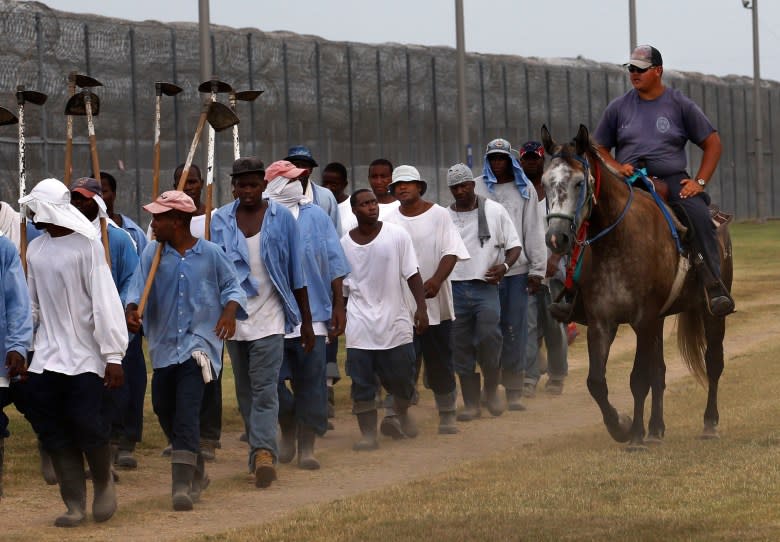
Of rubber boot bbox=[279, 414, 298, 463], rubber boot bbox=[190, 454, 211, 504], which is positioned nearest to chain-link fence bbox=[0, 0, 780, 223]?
rubber boot bbox=[279, 414, 298, 463]

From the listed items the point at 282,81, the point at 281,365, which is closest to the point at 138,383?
the point at 281,365

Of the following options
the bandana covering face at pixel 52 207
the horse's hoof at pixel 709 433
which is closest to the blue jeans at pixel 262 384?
the bandana covering face at pixel 52 207

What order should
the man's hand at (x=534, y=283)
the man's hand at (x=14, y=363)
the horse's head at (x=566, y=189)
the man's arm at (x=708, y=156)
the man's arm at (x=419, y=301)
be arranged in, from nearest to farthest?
the man's hand at (x=14, y=363)
the horse's head at (x=566, y=189)
the man's arm at (x=708, y=156)
the man's arm at (x=419, y=301)
the man's hand at (x=534, y=283)

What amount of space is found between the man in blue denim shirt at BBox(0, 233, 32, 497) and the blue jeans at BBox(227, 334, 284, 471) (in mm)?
2102

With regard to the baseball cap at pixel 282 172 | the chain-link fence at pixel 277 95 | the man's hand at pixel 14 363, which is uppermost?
the chain-link fence at pixel 277 95

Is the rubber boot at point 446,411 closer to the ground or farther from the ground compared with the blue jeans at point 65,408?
closer to the ground

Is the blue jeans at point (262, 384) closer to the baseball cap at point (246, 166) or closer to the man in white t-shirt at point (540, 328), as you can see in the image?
the baseball cap at point (246, 166)

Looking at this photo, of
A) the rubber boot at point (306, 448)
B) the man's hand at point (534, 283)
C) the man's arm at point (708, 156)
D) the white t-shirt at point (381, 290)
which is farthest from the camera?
the man's hand at point (534, 283)

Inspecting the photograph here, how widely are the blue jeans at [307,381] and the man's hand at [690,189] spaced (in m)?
2.68

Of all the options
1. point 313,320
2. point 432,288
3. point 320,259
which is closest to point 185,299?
point 313,320

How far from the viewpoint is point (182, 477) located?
31.9 feet

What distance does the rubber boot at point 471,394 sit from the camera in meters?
13.9

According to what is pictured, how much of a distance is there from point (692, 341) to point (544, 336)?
10.6 feet

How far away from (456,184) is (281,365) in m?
3.25
